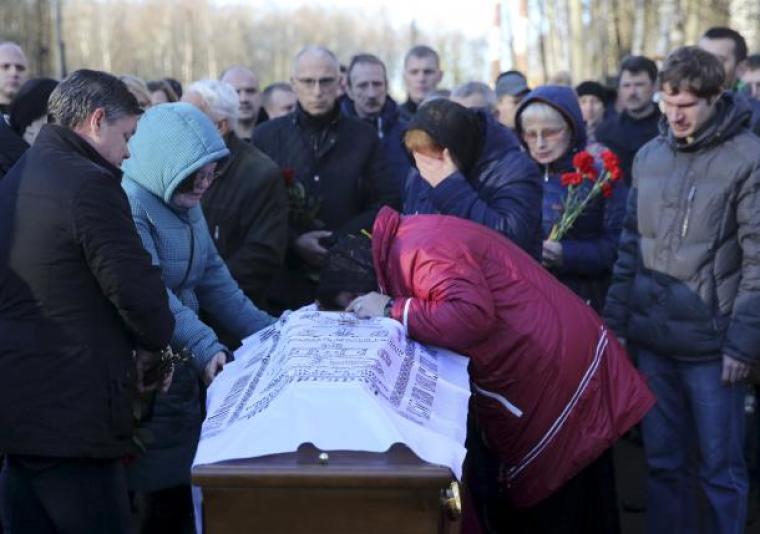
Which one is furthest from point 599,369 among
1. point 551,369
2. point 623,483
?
point 623,483

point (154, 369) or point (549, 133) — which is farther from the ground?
point (549, 133)

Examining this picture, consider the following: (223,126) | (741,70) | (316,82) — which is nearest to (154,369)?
(223,126)

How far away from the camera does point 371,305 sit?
3.39 metres

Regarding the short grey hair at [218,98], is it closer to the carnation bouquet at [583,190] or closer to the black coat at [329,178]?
the black coat at [329,178]

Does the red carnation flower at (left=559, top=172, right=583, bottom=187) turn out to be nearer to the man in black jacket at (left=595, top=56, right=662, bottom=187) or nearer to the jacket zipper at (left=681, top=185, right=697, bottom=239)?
the jacket zipper at (left=681, top=185, right=697, bottom=239)

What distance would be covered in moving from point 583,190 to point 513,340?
5.85ft

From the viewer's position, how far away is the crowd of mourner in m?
3.18

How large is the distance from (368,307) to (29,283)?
96cm

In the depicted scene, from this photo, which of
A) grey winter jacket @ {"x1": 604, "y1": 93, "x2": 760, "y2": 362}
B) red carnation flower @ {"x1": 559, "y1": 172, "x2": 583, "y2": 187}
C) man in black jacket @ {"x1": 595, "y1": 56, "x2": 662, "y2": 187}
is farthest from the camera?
man in black jacket @ {"x1": 595, "y1": 56, "x2": 662, "y2": 187}

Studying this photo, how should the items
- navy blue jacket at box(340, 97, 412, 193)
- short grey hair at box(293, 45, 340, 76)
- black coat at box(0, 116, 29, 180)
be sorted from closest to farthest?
1. black coat at box(0, 116, 29, 180)
2. short grey hair at box(293, 45, 340, 76)
3. navy blue jacket at box(340, 97, 412, 193)

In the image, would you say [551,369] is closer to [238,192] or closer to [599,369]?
[599,369]

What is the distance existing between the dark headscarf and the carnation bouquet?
1782 millimetres

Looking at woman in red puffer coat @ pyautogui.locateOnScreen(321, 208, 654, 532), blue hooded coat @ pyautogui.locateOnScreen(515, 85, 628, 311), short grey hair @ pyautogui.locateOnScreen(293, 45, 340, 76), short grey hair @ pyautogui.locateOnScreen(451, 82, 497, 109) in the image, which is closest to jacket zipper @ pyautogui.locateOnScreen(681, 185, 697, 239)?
woman in red puffer coat @ pyautogui.locateOnScreen(321, 208, 654, 532)

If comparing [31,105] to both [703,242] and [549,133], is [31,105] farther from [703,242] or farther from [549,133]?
[703,242]
